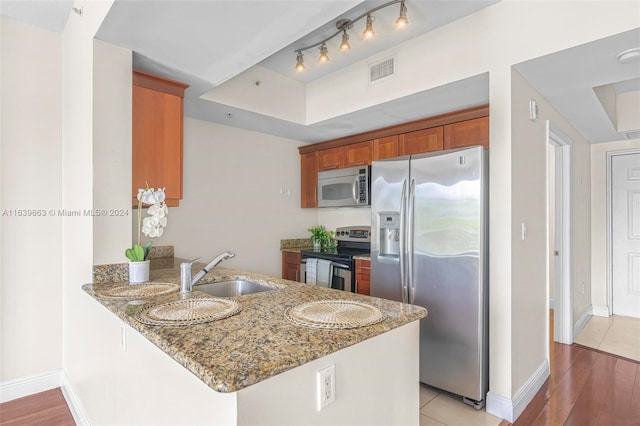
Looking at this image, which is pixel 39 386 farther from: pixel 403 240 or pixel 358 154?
pixel 358 154

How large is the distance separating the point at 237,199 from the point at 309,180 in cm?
98

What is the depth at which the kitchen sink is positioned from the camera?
1.99m

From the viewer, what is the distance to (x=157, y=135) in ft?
7.42

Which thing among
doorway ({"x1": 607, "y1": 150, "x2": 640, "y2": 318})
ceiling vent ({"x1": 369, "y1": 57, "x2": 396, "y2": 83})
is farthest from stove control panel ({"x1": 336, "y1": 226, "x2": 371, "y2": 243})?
doorway ({"x1": 607, "y1": 150, "x2": 640, "y2": 318})

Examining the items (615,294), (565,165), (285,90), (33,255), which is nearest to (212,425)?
(33,255)

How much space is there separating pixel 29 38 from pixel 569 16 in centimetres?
343

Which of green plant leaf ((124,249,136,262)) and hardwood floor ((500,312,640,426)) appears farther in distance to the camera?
hardwood floor ((500,312,640,426))

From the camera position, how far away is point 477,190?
2.31 metres

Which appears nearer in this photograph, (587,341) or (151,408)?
(151,408)

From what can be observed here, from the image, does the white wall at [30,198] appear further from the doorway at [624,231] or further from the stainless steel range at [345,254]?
the doorway at [624,231]

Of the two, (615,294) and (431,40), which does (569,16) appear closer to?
(431,40)

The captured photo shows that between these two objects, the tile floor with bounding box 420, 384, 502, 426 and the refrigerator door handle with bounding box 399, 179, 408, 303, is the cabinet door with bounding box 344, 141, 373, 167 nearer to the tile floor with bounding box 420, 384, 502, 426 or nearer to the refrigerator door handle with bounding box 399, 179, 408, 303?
the refrigerator door handle with bounding box 399, 179, 408, 303

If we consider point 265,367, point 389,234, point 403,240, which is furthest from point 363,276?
point 265,367

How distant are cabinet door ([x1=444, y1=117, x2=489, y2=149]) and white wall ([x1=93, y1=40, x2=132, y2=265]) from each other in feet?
8.01
